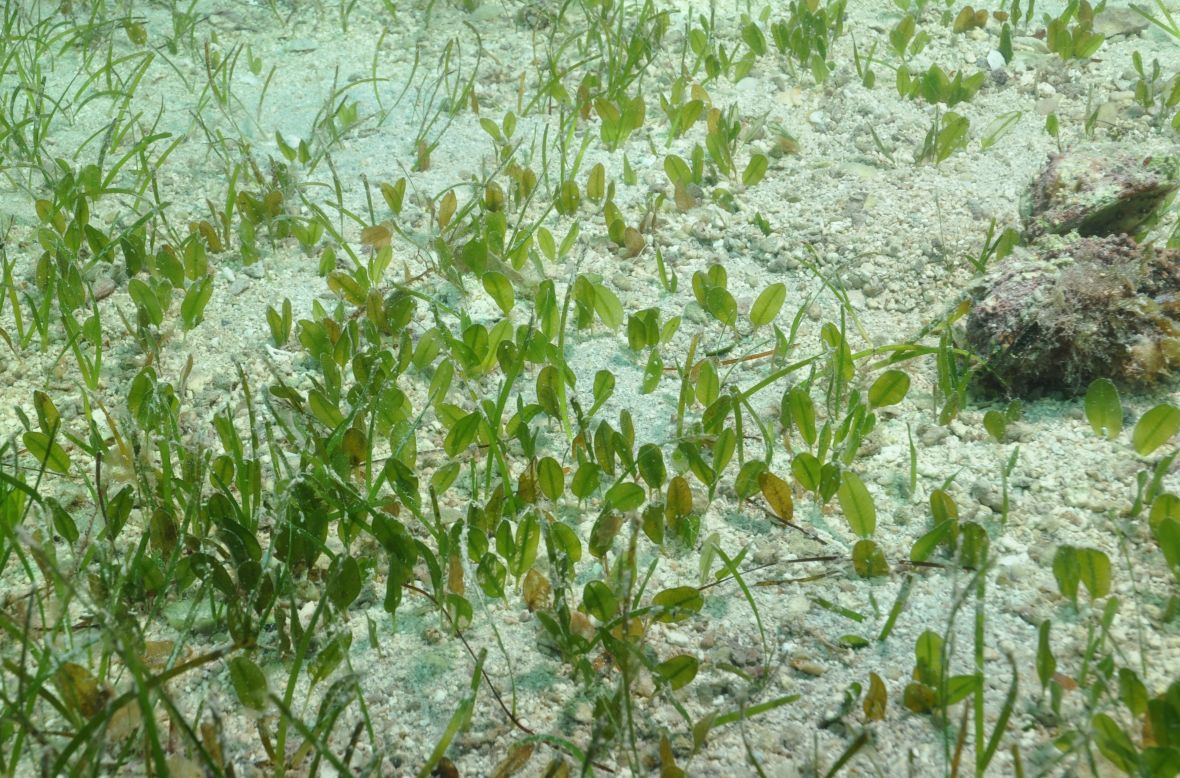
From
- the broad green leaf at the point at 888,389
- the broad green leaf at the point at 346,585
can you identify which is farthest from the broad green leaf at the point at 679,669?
the broad green leaf at the point at 888,389

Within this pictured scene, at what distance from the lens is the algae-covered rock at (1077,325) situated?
257 centimetres

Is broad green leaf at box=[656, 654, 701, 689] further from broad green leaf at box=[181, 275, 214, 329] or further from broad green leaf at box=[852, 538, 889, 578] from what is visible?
broad green leaf at box=[181, 275, 214, 329]

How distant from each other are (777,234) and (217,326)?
1.77m

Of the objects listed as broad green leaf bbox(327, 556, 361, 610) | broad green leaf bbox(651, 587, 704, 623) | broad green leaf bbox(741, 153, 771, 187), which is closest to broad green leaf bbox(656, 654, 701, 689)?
broad green leaf bbox(651, 587, 704, 623)

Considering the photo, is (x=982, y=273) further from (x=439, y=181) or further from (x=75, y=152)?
(x=75, y=152)

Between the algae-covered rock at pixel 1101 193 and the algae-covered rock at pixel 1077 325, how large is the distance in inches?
10.1

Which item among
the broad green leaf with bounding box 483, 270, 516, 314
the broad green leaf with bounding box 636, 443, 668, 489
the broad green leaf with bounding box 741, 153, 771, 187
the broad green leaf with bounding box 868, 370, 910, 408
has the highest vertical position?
the broad green leaf with bounding box 741, 153, 771, 187

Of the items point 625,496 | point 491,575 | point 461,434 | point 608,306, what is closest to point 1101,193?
point 608,306

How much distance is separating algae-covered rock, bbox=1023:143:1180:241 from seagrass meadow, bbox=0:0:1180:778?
0.02m

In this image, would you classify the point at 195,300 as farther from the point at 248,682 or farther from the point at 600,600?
the point at 600,600

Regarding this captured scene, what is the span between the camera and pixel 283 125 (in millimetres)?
4090

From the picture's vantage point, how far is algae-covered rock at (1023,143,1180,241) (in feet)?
9.64

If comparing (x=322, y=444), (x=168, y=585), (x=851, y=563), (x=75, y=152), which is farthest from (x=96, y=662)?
(x=75, y=152)

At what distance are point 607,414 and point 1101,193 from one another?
1550 mm
